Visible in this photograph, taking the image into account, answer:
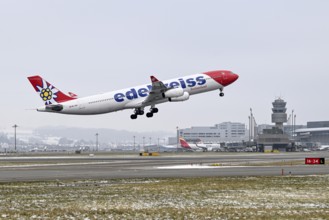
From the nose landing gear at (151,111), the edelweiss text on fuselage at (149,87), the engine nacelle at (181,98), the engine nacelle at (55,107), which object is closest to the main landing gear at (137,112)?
the nose landing gear at (151,111)

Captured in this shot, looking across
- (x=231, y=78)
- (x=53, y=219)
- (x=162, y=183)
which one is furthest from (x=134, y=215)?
(x=231, y=78)

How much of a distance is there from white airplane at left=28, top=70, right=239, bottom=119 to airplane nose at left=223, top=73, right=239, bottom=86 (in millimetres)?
3311

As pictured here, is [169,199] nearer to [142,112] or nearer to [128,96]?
[128,96]

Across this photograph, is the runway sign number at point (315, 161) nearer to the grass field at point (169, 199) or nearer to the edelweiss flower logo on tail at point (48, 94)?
the grass field at point (169, 199)

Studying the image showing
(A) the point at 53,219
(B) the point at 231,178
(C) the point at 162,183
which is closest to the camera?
(A) the point at 53,219

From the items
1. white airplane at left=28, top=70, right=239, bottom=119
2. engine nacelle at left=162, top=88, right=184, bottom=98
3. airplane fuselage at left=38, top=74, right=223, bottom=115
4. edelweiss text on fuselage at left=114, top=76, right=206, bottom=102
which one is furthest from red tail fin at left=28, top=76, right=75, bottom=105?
engine nacelle at left=162, top=88, right=184, bottom=98

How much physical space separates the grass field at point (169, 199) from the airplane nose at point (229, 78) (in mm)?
61344

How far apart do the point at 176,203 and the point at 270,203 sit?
489 centimetres

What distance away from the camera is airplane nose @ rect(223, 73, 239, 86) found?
353 feet

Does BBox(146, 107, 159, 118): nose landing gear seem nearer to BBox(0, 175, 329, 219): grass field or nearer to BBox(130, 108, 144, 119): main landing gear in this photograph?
BBox(130, 108, 144, 119): main landing gear

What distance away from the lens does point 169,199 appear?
3209 cm

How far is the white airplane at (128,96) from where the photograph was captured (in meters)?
98.8

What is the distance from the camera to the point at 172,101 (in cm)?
10119

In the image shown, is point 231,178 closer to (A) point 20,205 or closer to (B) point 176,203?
(B) point 176,203
